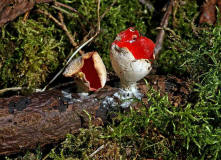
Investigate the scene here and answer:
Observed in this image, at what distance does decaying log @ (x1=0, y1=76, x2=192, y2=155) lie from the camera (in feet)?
5.47

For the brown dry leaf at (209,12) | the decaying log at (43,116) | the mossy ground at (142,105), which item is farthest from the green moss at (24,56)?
the brown dry leaf at (209,12)

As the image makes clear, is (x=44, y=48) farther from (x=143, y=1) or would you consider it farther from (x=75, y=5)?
(x=143, y=1)

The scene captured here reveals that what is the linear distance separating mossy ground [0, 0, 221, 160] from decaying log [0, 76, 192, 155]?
7 centimetres

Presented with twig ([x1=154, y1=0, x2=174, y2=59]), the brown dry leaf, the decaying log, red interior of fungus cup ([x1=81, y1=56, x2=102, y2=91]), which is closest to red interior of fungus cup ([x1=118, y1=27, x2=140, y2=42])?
red interior of fungus cup ([x1=81, y1=56, x2=102, y2=91])

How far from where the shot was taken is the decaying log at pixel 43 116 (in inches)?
65.7

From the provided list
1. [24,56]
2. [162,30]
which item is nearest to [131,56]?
[162,30]

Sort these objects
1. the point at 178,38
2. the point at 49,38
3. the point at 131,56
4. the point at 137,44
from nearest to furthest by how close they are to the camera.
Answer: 1. the point at 131,56
2. the point at 137,44
3. the point at 178,38
4. the point at 49,38

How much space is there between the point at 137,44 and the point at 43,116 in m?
0.74

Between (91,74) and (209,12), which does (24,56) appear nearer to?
(91,74)

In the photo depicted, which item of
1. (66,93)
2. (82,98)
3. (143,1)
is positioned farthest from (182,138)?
(143,1)

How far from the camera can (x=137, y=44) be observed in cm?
183

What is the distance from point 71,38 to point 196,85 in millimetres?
1023

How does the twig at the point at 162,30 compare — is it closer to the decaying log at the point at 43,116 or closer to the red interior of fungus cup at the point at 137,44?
the red interior of fungus cup at the point at 137,44

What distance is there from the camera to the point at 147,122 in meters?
1.69
